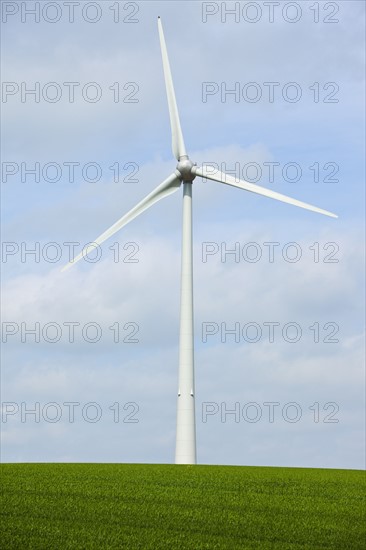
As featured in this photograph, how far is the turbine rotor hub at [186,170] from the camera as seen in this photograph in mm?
57750

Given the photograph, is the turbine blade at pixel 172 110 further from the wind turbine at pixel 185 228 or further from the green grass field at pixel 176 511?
the green grass field at pixel 176 511

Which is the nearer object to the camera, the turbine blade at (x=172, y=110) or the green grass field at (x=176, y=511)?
the green grass field at (x=176, y=511)

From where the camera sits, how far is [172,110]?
2259 inches

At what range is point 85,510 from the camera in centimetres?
2866

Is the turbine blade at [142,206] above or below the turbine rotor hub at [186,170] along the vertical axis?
below

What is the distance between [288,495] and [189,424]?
18.9 metres

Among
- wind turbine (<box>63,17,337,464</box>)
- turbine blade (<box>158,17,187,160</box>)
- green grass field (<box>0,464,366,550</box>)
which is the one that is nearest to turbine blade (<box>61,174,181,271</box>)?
wind turbine (<box>63,17,337,464</box>)

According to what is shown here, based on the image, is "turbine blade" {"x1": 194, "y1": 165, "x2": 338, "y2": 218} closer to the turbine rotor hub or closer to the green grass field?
the turbine rotor hub

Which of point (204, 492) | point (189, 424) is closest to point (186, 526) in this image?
point (204, 492)

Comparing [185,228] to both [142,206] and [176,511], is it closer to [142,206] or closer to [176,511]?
[142,206]

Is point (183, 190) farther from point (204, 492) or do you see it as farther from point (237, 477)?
point (204, 492)

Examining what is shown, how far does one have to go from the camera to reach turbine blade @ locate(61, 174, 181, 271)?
180ft

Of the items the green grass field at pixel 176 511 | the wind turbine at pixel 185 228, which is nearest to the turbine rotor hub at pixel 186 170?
the wind turbine at pixel 185 228

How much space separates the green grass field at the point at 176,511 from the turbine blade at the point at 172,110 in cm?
2677
